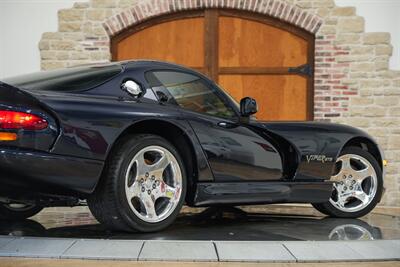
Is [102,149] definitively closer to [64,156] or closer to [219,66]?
[64,156]

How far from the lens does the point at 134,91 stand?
15.5 ft

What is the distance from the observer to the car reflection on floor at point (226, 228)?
15.1ft

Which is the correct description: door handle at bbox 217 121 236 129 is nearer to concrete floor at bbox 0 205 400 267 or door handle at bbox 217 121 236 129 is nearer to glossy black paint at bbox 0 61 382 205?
glossy black paint at bbox 0 61 382 205

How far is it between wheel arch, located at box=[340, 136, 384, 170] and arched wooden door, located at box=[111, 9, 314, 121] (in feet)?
14.1

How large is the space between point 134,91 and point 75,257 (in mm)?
1516

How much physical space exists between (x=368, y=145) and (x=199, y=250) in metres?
3.04

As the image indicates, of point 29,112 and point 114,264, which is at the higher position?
point 29,112

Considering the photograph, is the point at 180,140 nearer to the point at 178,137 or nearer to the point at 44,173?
the point at 178,137

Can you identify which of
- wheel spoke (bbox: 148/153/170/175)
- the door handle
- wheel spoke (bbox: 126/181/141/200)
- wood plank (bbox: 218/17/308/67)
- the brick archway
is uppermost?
the brick archway

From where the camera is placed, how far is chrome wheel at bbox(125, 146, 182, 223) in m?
4.52

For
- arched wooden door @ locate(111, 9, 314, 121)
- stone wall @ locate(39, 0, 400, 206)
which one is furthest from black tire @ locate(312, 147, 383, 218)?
arched wooden door @ locate(111, 9, 314, 121)

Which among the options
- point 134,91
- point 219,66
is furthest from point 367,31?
point 134,91

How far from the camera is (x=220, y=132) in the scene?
502cm

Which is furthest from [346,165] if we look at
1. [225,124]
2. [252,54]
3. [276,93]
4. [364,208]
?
[252,54]
